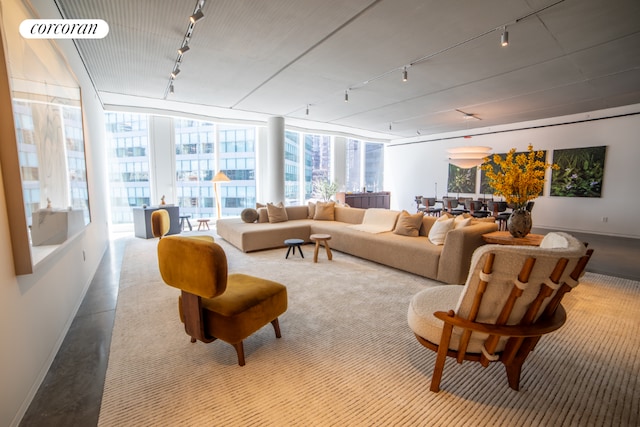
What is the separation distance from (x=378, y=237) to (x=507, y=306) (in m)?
2.93

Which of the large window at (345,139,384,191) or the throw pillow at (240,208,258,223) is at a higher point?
the large window at (345,139,384,191)

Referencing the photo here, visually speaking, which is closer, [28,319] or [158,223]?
[28,319]

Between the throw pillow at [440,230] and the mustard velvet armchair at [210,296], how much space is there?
2558 millimetres

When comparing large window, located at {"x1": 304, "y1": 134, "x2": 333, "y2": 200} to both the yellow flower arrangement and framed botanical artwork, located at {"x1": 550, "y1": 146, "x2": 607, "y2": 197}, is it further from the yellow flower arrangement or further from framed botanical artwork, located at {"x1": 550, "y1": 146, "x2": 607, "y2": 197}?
the yellow flower arrangement

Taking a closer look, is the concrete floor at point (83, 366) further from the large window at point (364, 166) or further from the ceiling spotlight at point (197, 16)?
the large window at point (364, 166)

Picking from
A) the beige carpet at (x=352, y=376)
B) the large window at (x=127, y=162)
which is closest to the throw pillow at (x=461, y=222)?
the beige carpet at (x=352, y=376)

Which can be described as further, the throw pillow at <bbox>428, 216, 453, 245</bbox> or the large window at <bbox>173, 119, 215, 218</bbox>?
the large window at <bbox>173, 119, 215, 218</bbox>

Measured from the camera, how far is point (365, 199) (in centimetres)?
980

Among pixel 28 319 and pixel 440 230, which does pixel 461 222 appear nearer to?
pixel 440 230

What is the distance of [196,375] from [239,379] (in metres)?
0.30

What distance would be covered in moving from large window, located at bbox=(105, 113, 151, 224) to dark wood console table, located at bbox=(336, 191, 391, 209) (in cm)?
566

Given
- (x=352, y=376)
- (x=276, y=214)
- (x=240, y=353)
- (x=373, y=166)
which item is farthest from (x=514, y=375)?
(x=373, y=166)

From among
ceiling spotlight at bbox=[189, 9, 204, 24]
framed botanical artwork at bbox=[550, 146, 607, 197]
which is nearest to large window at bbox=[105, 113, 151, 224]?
ceiling spotlight at bbox=[189, 9, 204, 24]

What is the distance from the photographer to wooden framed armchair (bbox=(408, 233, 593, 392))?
53.1 inches
